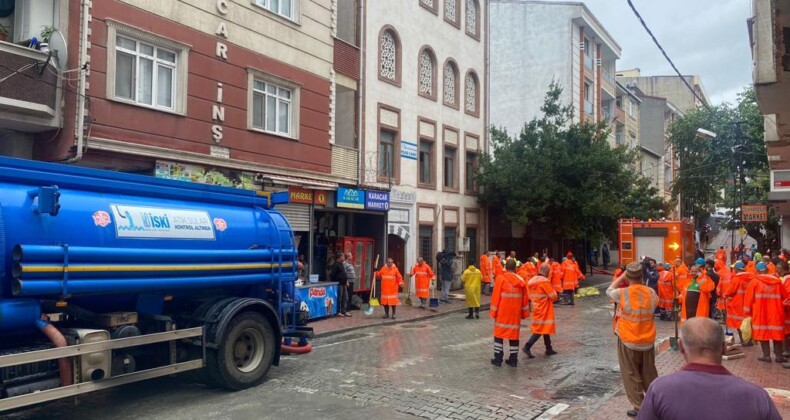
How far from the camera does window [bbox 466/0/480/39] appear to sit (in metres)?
25.7

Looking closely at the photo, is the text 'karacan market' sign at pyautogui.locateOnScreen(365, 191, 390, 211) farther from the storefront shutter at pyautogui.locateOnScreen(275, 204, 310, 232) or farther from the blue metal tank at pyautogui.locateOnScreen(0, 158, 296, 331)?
the blue metal tank at pyautogui.locateOnScreen(0, 158, 296, 331)

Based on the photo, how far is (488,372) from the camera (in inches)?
357

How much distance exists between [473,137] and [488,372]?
1751cm

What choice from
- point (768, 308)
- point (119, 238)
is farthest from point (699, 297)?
point (119, 238)

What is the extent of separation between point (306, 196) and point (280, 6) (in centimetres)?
520

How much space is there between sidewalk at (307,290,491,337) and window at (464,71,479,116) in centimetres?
862

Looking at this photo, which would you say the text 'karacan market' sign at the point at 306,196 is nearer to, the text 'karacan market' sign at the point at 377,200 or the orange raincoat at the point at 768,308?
the text 'karacan market' sign at the point at 377,200

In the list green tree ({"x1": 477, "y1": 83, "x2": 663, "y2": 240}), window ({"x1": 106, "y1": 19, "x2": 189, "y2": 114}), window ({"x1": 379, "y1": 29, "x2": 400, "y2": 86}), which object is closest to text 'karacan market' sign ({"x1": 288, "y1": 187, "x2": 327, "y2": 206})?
window ({"x1": 106, "y1": 19, "x2": 189, "y2": 114})

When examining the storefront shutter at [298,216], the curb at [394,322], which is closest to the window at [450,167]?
the curb at [394,322]

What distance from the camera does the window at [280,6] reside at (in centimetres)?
1627

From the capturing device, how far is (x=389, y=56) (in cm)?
2130

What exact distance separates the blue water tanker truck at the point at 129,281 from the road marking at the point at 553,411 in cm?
369

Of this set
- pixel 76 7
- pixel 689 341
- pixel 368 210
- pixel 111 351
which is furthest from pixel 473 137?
pixel 689 341

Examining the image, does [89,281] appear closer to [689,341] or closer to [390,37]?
[689,341]
